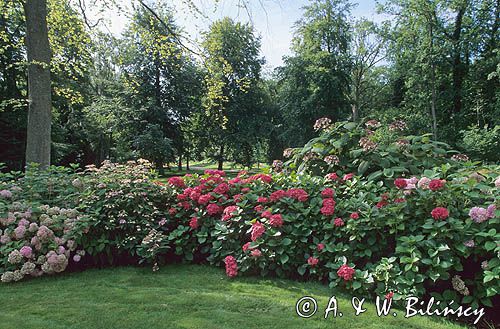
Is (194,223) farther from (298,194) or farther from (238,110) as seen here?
(238,110)

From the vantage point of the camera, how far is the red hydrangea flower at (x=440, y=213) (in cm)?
251

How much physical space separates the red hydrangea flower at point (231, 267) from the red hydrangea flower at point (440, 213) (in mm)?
1640

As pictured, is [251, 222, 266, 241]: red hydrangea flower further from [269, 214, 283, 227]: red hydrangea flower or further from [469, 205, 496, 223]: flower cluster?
[469, 205, 496, 223]: flower cluster

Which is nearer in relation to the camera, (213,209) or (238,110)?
(213,209)

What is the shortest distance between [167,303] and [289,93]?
2448cm

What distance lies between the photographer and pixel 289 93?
85.3ft

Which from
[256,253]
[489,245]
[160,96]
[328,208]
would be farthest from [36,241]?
[160,96]

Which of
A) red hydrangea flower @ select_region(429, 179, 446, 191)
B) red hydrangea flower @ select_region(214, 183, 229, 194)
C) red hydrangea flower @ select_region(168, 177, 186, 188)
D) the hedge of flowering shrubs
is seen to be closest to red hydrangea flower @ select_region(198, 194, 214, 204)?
the hedge of flowering shrubs

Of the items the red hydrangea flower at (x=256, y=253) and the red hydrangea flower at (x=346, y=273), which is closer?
the red hydrangea flower at (x=346, y=273)

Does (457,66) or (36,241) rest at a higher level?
(457,66)

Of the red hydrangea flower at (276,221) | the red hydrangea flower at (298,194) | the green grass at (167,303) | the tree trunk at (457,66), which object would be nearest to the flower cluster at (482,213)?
the green grass at (167,303)

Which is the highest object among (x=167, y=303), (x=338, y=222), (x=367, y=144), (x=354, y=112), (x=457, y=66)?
(x=457, y=66)

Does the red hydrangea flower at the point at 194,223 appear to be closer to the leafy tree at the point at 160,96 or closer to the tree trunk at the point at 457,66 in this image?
the leafy tree at the point at 160,96

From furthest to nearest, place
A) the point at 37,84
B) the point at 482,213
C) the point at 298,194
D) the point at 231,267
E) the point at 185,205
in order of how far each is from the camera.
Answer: the point at 37,84 → the point at 185,205 → the point at 298,194 → the point at 231,267 → the point at 482,213
